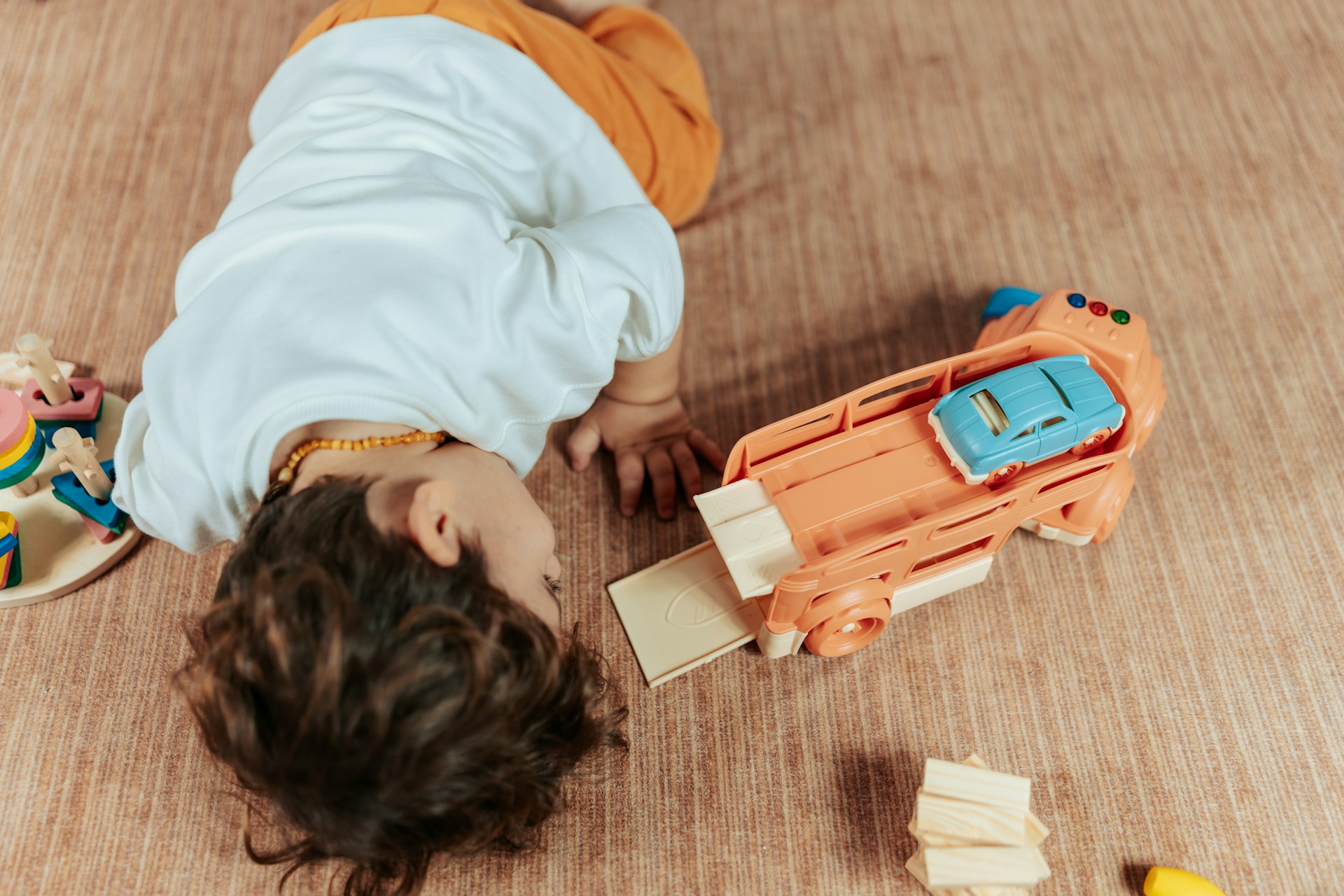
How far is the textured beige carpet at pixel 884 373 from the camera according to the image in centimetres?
66

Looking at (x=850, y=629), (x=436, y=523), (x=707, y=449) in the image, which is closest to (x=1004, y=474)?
(x=850, y=629)

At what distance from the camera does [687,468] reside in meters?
0.79

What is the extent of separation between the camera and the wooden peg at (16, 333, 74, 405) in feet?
2.37

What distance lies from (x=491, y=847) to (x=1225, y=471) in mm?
674

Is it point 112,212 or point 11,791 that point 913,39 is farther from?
point 11,791

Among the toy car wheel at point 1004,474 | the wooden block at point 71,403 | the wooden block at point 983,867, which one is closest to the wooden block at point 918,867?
the wooden block at point 983,867

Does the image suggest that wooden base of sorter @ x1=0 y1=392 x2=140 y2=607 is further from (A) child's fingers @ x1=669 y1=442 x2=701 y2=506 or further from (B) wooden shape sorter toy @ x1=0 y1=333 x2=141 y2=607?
(A) child's fingers @ x1=669 y1=442 x2=701 y2=506

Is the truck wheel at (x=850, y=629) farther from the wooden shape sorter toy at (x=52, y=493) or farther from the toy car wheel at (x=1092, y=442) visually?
the wooden shape sorter toy at (x=52, y=493)

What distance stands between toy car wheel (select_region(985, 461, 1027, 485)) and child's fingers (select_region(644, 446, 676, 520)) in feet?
0.87

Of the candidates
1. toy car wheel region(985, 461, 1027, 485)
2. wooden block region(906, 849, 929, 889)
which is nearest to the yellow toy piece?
wooden block region(906, 849, 929, 889)

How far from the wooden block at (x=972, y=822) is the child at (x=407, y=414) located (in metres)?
0.23

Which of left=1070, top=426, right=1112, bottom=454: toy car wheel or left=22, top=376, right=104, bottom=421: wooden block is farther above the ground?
left=1070, top=426, right=1112, bottom=454: toy car wheel

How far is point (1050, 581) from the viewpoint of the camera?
74 cm

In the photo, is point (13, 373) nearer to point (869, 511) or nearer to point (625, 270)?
point (625, 270)
